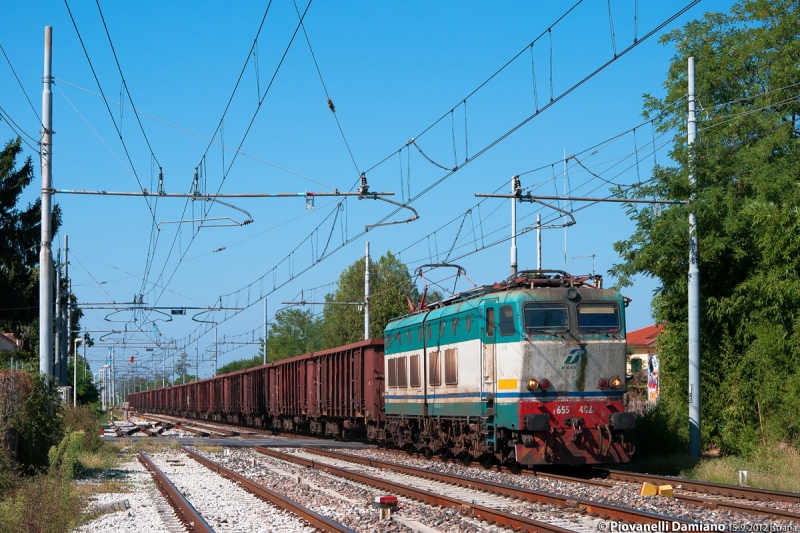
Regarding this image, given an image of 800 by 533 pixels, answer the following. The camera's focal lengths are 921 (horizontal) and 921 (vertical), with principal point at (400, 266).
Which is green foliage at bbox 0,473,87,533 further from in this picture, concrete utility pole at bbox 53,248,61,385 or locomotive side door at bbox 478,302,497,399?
concrete utility pole at bbox 53,248,61,385

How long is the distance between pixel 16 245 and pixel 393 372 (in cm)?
2683

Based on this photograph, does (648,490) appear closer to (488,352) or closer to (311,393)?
(488,352)

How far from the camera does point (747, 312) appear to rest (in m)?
20.3

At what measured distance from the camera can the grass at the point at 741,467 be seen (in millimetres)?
15531

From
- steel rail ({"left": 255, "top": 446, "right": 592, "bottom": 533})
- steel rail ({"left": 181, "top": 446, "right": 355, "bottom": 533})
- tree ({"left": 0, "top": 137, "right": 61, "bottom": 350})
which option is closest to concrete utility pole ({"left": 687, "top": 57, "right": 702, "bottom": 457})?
steel rail ({"left": 255, "top": 446, "right": 592, "bottom": 533})

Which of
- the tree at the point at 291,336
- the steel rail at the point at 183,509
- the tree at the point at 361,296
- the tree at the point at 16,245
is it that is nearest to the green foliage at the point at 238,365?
the tree at the point at 291,336

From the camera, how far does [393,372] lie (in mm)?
24516

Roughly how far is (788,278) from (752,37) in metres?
12.4

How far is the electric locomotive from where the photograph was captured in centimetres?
1695

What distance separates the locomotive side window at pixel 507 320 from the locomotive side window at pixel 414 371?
4990mm

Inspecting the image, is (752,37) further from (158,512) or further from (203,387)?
(203,387)

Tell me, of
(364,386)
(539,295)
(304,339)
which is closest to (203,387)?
(364,386)

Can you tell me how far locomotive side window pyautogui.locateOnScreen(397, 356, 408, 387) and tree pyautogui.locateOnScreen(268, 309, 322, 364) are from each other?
88.6 meters

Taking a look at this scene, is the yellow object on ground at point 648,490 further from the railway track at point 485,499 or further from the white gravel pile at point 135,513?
the white gravel pile at point 135,513
